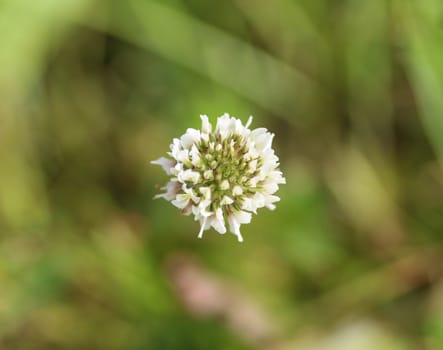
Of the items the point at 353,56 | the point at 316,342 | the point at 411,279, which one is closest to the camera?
the point at 316,342

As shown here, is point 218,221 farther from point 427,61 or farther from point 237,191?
point 427,61

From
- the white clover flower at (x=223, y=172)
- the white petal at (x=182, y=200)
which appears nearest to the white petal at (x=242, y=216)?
the white clover flower at (x=223, y=172)

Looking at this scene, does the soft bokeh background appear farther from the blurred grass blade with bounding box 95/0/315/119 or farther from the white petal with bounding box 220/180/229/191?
the white petal with bounding box 220/180/229/191

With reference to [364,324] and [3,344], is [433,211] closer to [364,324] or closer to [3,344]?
[364,324]

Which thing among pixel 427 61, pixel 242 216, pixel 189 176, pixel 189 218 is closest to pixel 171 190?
pixel 189 176

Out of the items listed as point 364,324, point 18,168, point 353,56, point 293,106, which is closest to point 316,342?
point 364,324
